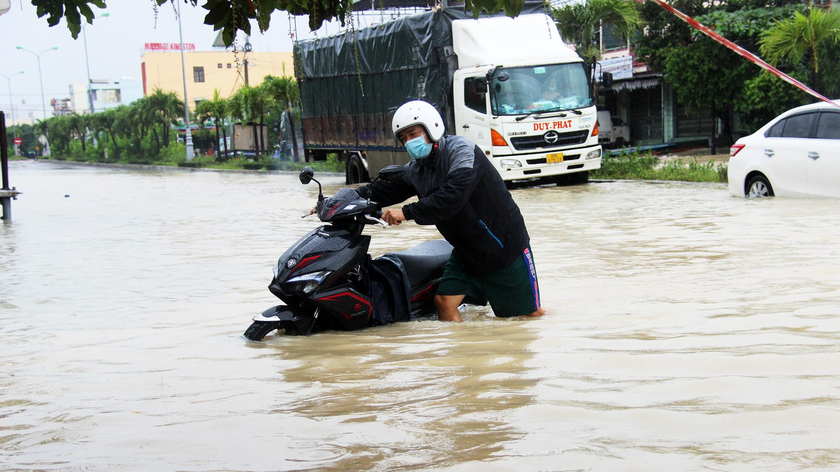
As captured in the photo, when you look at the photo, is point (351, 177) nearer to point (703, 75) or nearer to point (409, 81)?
point (409, 81)

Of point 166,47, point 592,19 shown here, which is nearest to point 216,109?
point 592,19

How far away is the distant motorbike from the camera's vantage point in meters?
4.97

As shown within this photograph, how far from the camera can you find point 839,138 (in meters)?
11.0

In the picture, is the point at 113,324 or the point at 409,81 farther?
the point at 409,81

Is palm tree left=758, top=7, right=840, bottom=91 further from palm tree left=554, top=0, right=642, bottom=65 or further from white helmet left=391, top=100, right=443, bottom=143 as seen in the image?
white helmet left=391, top=100, right=443, bottom=143

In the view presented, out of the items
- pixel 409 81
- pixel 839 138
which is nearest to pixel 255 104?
pixel 409 81

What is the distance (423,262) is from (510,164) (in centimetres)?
1174

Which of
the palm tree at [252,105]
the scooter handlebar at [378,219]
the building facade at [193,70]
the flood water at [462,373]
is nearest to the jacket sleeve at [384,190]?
the scooter handlebar at [378,219]

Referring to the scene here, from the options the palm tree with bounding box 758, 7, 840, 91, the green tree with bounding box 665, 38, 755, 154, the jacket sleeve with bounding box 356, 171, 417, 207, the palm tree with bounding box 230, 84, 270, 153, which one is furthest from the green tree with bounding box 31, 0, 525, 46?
the palm tree with bounding box 230, 84, 270, 153

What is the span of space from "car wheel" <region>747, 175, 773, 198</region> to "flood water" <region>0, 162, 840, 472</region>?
3.32 meters

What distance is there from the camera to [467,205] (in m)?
5.21

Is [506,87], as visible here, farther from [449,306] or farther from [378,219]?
[378,219]

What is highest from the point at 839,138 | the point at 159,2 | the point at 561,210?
the point at 159,2

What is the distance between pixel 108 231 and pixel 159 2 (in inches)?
405
